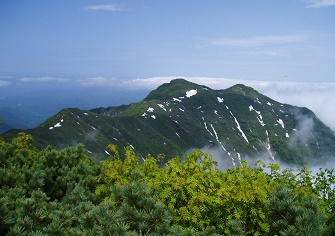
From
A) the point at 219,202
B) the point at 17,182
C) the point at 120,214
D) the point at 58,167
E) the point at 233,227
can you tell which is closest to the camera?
the point at 120,214

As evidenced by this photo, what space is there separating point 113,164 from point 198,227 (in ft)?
24.5

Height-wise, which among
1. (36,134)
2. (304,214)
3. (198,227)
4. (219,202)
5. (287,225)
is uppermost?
(304,214)

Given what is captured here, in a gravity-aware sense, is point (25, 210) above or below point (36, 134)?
above

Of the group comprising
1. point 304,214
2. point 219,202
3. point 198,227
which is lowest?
point 198,227

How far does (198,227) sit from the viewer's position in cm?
1340

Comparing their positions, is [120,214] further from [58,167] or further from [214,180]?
[58,167]

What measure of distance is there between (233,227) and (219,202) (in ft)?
10.5

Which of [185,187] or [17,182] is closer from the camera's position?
[185,187]

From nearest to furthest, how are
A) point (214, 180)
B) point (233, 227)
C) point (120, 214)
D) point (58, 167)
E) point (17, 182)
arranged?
point (120, 214)
point (233, 227)
point (214, 180)
point (17, 182)
point (58, 167)

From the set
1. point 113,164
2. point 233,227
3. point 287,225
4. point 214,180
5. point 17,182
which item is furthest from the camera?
point 113,164

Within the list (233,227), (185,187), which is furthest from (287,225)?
(185,187)

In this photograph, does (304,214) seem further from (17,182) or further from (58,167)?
(58,167)

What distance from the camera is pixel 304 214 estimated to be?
8.30 m

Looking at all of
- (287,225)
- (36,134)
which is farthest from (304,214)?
(36,134)
